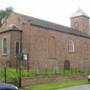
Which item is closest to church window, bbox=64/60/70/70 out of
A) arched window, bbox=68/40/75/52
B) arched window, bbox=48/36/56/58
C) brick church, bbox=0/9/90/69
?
brick church, bbox=0/9/90/69

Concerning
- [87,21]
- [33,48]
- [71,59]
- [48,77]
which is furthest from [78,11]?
[48,77]

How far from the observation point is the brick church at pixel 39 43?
40031mm

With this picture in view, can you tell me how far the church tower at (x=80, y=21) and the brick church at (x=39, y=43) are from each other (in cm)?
946

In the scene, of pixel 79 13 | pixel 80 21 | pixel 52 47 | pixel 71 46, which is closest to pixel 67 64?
pixel 71 46

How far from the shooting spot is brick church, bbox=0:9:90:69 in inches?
1576

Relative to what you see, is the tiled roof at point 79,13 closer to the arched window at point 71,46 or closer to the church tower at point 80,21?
the church tower at point 80,21

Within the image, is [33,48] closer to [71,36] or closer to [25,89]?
[71,36]

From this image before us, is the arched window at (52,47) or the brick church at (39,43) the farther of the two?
the arched window at (52,47)

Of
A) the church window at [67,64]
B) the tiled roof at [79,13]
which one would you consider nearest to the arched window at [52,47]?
the church window at [67,64]

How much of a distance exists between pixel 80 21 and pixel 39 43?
22893 mm

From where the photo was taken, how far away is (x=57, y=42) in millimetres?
46281

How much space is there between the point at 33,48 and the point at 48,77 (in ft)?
40.1

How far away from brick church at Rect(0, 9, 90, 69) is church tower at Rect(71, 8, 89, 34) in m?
9.46

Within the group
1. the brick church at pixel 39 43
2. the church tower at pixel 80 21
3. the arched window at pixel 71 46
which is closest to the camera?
the brick church at pixel 39 43
